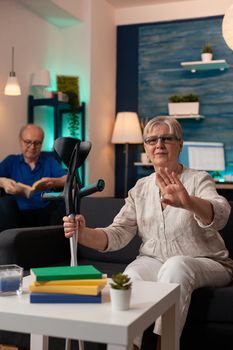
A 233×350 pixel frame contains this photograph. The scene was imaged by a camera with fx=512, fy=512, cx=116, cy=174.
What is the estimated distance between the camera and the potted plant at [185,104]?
16.9 ft

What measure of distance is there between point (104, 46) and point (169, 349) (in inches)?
168

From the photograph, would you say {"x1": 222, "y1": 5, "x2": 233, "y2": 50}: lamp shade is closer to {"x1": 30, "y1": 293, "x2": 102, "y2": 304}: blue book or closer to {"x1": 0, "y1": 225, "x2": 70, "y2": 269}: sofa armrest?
{"x1": 0, "y1": 225, "x2": 70, "y2": 269}: sofa armrest

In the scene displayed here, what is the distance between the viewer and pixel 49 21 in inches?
198

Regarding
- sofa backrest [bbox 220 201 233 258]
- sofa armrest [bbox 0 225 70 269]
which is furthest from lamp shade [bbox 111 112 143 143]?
sofa backrest [bbox 220 201 233 258]

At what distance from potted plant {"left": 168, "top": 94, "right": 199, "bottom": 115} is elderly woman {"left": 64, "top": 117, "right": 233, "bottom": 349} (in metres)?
3.01

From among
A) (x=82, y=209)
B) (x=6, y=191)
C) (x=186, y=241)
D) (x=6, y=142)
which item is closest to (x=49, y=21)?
(x=6, y=142)

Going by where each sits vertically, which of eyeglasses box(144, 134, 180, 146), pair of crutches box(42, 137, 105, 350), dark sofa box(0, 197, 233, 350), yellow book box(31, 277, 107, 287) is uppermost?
eyeglasses box(144, 134, 180, 146)

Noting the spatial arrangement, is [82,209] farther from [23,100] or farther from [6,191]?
[23,100]

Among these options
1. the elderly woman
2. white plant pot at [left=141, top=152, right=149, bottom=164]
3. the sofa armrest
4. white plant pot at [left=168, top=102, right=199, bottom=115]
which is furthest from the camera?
white plant pot at [left=141, top=152, right=149, bottom=164]

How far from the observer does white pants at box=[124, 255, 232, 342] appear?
1823 mm

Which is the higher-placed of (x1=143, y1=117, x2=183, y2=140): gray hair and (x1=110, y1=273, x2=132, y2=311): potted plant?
(x1=143, y1=117, x2=183, y2=140): gray hair

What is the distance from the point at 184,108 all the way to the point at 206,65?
0.47 m

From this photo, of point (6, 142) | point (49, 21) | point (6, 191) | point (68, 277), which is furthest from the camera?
point (49, 21)

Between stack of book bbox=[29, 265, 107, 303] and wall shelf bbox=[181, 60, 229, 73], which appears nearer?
stack of book bbox=[29, 265, 107, 303]
